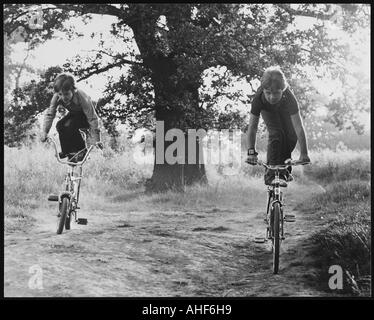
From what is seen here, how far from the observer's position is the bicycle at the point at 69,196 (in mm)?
6820

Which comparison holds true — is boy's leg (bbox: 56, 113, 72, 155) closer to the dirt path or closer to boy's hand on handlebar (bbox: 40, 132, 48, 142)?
boy's hand on handlebar (bbox: 40, 132, 48, 142)

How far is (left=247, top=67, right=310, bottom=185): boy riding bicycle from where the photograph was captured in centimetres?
674

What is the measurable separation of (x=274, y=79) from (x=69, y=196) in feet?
10.3

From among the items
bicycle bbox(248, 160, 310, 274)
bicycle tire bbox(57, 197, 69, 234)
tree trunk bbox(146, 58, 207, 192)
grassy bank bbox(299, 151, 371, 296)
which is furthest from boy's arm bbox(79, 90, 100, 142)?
grassy bank bbox(299, 151, 371, 296)

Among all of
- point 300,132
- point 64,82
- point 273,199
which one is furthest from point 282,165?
point 64,82

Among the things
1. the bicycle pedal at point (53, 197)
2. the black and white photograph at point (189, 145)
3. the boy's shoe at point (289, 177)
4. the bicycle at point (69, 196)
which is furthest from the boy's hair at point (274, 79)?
the bicycle pedal at point (53, 197)

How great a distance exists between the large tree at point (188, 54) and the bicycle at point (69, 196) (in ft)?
2.71

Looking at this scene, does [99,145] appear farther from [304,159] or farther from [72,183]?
[304,159]

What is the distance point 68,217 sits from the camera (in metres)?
6.94

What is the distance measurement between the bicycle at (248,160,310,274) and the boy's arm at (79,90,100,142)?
233 centimetres

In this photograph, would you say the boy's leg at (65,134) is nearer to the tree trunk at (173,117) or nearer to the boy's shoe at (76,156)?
the boy's shoe at (76,156)
